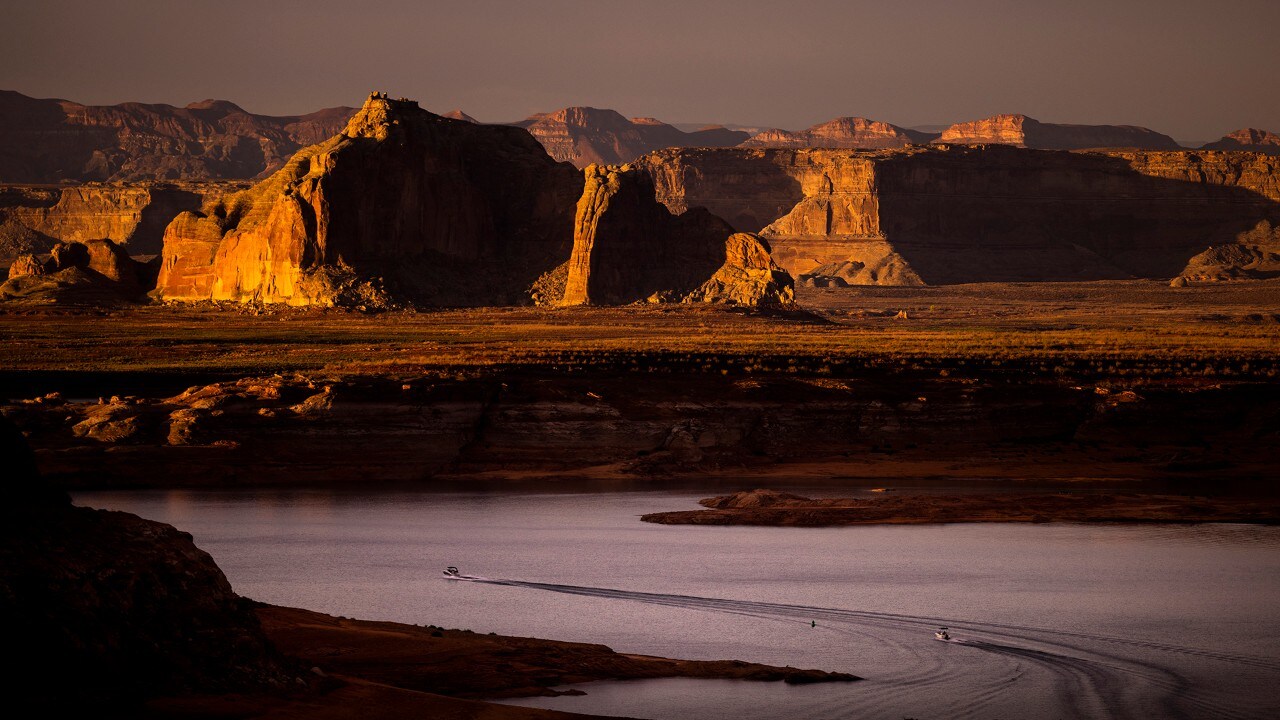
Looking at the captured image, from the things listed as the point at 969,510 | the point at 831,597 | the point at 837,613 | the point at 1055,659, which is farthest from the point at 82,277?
the point at 1055,659

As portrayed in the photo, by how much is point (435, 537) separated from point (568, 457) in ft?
46.3

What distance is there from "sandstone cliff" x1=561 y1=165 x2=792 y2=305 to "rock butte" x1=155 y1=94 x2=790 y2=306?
0.19 m

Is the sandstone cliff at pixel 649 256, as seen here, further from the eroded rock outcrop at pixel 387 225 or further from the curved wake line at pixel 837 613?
the curved wake line at pixel 837 613

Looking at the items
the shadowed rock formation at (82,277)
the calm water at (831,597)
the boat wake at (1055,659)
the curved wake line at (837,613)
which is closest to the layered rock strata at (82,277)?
the shadowed rock formation at (82,277)

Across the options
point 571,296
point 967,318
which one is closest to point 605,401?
point 571,296

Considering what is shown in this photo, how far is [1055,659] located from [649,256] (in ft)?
437

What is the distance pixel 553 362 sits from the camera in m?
68.3

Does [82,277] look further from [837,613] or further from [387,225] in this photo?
[837,613]

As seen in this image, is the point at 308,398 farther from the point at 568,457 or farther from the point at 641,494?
the point at 641,494

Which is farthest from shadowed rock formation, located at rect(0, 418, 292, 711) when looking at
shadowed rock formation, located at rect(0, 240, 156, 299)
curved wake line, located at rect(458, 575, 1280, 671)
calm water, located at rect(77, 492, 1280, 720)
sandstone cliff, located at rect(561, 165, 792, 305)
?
shadowed rock formation, located at rect(0, 240, 156, 299)

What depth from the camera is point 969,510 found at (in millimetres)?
36844

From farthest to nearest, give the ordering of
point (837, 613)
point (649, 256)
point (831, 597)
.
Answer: point (649, 256)
point (831, 597)
point (837, 613)

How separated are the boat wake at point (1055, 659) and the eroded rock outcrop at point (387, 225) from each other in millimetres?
118517

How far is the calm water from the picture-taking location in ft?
64.2
